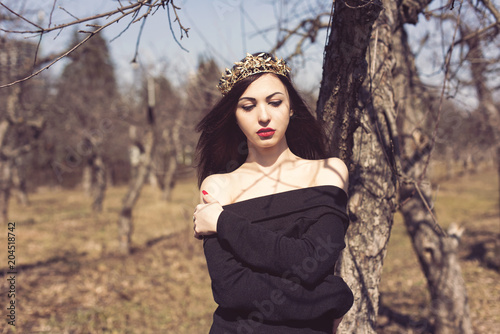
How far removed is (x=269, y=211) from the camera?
5.77 feet

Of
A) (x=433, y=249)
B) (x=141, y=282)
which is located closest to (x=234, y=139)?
(x=433, y=249)

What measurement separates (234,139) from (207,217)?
1.97ft

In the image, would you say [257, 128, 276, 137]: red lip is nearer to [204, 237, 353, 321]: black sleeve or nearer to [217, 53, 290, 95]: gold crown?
[217, 53, 290, 95]: gold crown

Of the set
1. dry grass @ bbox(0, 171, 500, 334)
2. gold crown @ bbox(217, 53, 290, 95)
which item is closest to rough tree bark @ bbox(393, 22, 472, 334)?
dry grass @ bbox(0, 171, 500, 334)

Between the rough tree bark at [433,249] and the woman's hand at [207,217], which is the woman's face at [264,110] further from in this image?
the rough tree bark at [433,249]

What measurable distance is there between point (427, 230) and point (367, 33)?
3007mm

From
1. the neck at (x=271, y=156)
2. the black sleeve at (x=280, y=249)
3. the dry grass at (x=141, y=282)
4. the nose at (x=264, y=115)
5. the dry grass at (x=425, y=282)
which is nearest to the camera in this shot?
the black sleeve at (x=280, y=249)

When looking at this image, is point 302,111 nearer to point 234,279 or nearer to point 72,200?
point 234,279

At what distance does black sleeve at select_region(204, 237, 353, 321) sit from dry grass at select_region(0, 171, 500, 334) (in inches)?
158

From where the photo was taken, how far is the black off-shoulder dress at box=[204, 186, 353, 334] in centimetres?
155

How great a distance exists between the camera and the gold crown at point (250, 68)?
1863 mm

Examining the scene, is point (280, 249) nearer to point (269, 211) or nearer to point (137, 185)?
point (269, 211)

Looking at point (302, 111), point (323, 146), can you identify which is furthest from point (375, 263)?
point (302, 111)

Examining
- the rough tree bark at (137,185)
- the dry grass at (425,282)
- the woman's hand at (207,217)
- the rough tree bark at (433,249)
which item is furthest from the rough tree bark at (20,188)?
the woman's hand at (207,217)
